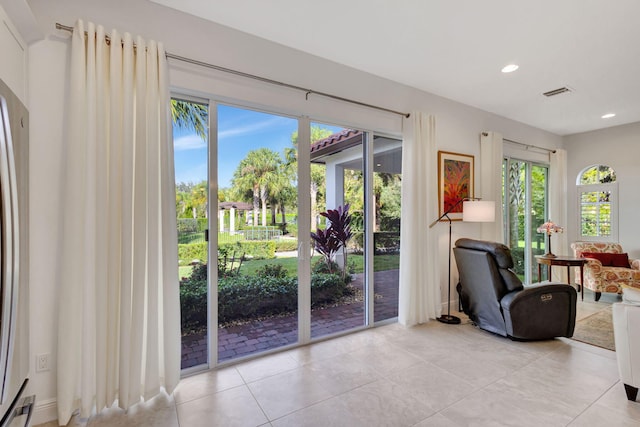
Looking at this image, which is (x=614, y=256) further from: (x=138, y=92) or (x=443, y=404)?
(x=138, y=92)

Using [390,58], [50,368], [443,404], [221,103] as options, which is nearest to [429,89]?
[390,58]

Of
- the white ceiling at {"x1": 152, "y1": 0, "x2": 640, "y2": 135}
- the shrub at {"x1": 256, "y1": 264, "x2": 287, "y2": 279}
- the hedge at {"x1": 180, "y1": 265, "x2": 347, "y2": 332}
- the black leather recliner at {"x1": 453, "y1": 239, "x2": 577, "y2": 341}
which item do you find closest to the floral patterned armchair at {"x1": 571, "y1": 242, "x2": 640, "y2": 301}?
the black leather recliner at {"x1": 453, "y1": 239, "x2": 577, "y2": 341}

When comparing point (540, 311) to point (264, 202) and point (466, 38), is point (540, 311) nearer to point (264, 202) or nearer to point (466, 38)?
point (466, 38)

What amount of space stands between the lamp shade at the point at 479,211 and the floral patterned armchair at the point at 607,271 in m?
2.27

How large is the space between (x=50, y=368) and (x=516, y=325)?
380 centimetres

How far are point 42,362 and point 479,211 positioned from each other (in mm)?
4174

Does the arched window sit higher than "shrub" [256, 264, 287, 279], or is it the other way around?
the arched window

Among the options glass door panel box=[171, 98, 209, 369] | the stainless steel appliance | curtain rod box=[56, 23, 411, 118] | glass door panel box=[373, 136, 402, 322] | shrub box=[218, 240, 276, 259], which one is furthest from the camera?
glass door panel box=[373, 136, 402, 322]

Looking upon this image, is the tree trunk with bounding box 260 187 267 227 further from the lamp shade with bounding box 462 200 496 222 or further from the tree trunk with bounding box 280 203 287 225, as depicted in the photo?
the lamp shade with bounding box 462 200 496 222

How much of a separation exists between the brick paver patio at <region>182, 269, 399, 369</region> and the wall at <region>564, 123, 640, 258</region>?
175 inches

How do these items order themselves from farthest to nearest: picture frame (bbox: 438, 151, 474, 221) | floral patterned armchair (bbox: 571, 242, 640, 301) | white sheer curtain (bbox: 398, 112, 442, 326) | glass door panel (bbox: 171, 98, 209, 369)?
Result: floral patterned armchair (bbox: 571, 242, 640, 301)
picture frame (bbox: 438, 151, 474, 221)
white sheer curtain (bbox: 398, 112, 442, 326)
glass door panel (bbox: 171, 98, 209, 369)

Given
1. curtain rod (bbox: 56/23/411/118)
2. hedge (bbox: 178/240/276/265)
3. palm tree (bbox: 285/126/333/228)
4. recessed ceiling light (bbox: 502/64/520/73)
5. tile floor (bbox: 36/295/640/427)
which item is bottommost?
tile floor (bbox: 36/295/640/427)

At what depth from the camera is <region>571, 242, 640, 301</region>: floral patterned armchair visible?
4309mm

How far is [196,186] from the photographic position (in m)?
2.51
